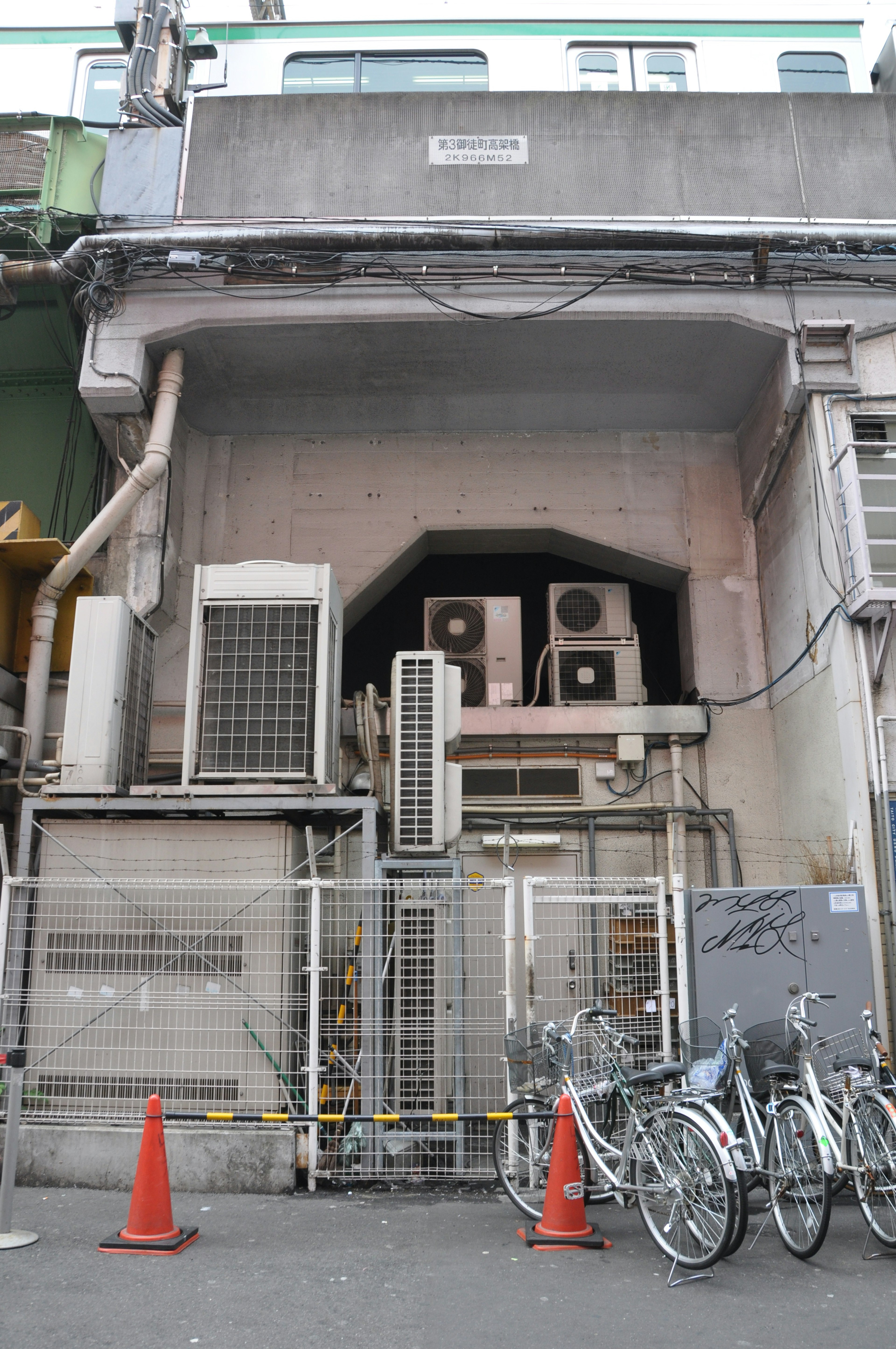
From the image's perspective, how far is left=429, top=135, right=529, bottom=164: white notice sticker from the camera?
30.0ft

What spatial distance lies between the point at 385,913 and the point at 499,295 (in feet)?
18.3

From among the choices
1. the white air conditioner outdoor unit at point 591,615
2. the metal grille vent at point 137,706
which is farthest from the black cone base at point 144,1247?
the white air conditioner outdoor unit at point 591,615

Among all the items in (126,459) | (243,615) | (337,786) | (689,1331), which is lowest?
(689,1331)

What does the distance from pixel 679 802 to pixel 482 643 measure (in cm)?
251

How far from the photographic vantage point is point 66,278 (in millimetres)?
8938

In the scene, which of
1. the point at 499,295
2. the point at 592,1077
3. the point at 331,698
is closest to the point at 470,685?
the point at 331,698

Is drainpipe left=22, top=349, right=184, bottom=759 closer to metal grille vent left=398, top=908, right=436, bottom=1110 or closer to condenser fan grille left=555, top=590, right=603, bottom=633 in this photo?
metal grille vent left=398, top=908, right=436, bottom=1110

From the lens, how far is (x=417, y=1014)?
6.32 meters

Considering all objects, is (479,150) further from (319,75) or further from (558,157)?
(319,75)

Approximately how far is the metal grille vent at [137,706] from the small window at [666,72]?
7.90 metres

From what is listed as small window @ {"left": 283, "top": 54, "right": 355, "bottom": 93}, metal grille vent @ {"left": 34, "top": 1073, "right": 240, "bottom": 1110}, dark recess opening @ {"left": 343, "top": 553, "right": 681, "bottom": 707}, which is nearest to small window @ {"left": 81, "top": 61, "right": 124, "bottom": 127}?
small window @ {"left": 283, "top": 54, "right": 355, "bottom": 93}

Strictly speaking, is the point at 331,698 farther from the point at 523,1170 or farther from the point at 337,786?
the point at 523,1170

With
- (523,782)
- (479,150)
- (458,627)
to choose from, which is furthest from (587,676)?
(479,150)

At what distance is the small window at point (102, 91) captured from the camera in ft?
33.7
